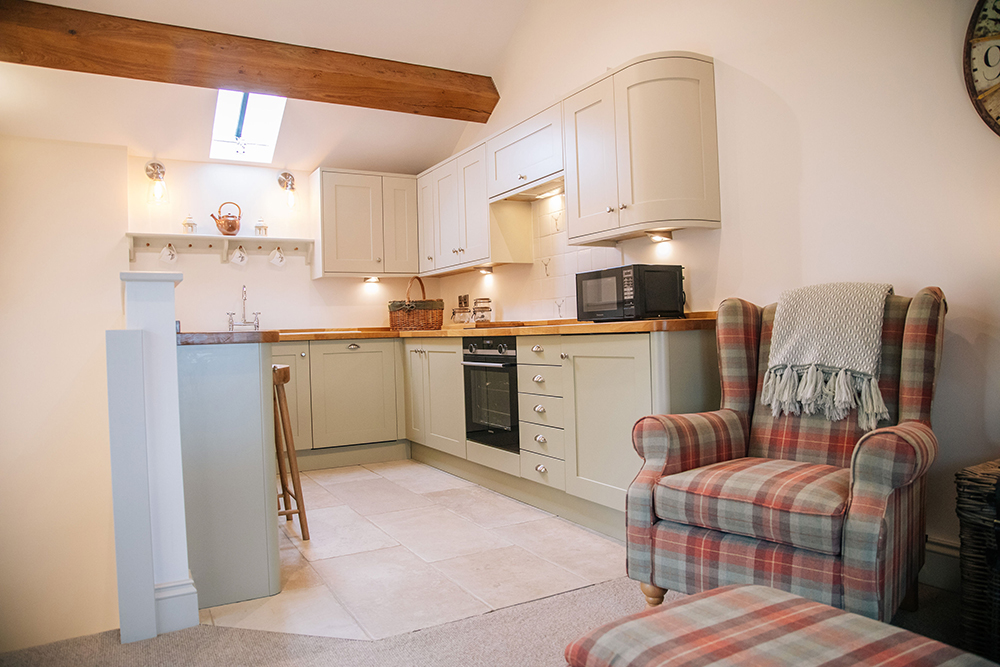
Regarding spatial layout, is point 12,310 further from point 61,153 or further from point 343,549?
point 343,549

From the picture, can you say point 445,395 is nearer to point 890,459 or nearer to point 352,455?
point 352,455

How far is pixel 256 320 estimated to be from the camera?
206 inches

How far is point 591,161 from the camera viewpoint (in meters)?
3.40

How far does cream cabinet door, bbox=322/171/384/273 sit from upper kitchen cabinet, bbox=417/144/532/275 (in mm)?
364

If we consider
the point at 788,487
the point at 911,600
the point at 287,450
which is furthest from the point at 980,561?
the point at 287,450

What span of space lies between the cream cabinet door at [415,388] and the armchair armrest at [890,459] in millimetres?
3316

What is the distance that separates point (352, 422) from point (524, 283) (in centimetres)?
161

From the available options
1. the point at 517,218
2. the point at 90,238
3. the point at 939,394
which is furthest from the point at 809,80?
the point at 90,238

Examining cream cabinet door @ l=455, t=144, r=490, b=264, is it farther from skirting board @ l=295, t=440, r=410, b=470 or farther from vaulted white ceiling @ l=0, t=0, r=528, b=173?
skirting board @ l=295, t=440, r=410, b=470

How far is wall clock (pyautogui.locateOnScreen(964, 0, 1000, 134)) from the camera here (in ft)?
6.82

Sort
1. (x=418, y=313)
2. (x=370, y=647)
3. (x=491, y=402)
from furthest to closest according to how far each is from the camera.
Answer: (x=418, y=313), (x=491, y=402), (x=370, y=647)

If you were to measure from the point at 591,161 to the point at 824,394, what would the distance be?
5.62ft

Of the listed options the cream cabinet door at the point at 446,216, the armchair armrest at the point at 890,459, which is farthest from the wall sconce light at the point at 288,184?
the armchair armrest at the point at 890,459

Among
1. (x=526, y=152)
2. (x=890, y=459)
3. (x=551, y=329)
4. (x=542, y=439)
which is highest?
(x=526, y=152)
